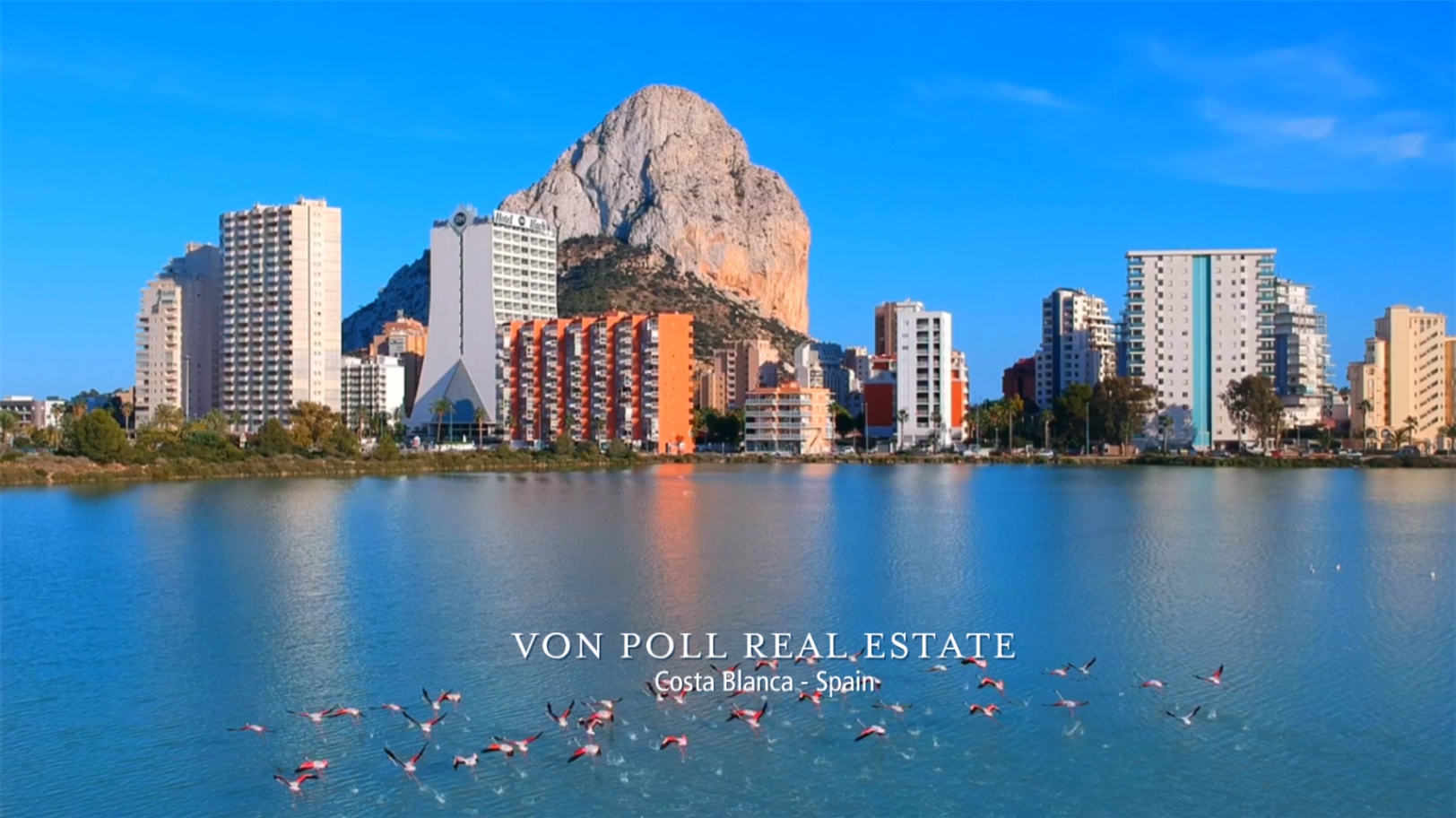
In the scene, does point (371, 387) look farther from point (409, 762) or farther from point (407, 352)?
point (409, 762)

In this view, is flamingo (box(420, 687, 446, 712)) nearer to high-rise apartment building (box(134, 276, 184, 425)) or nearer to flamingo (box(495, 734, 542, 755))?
flamingo (box(495, 734, 542, 755))

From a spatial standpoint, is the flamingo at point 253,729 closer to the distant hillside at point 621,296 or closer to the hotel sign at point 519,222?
the hotel sign at point 519,222

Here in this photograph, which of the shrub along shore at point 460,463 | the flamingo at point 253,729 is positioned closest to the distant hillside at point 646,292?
the shrub along shore at point 460,463

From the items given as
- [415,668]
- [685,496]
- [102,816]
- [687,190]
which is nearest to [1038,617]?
[415,668]

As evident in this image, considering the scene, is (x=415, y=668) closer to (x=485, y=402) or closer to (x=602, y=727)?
Result: (x=602, y=727)

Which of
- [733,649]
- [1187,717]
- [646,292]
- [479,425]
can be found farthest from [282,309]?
[1187,717]
